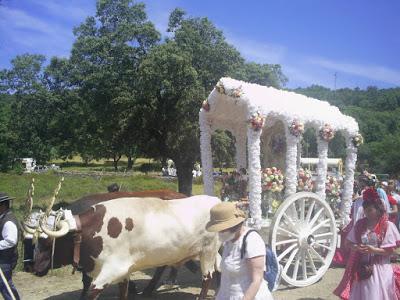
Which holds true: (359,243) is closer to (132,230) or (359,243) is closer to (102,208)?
(132,230)

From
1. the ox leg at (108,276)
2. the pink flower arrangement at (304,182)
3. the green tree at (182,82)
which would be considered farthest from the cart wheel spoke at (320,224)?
the green tree at (182,82)

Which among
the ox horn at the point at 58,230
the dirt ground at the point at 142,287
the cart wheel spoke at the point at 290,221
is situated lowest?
the dirt ground at the point at 142,287

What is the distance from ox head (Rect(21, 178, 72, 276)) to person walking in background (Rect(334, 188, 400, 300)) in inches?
133

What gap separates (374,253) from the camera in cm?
489

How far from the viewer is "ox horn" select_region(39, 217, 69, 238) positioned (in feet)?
18.1

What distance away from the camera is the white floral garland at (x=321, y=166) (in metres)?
8.55

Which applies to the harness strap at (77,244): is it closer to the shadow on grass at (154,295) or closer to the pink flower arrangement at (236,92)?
the shadow on grass at (154,295)

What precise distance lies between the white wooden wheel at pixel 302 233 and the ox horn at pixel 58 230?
3.19m

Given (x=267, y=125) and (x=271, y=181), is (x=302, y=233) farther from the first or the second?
(x=267, y=125)

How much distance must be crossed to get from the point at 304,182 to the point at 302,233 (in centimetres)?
155

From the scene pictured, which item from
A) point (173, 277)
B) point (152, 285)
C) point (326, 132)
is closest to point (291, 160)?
point (326, 132)

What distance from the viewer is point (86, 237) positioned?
584 centimetres

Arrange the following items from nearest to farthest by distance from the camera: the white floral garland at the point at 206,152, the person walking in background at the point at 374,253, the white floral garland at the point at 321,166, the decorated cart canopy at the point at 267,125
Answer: the person walking in background at the point at 374,253 → the decorated cart canopy at the point at 267,125 → the white floral garland at the point at 321,166 → the white floral garland at the point at 206,152

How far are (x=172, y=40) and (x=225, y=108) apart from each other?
9859 millimetres
